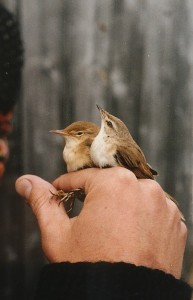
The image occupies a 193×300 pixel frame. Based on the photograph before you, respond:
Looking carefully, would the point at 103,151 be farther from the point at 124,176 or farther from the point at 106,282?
the point at 106,282

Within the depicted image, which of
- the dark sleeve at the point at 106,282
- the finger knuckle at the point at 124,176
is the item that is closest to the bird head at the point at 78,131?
the finger knuckle at the point at 124,176

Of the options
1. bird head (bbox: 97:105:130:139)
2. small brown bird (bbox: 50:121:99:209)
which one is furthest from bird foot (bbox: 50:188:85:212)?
bird head (bbox: 97:105:130:139)

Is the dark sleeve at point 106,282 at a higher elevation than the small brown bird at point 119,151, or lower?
lower

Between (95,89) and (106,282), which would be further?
(95,89)

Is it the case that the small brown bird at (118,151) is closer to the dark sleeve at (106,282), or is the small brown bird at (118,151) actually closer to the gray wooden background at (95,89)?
the gray wooden background at (95,89)

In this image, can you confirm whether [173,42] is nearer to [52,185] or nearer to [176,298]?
[52,185]

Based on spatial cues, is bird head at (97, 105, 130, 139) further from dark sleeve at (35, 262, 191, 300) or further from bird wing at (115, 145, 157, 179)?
dark sleeve at (35, 262, 191, 300)

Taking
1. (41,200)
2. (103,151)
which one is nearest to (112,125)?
(103,151)
